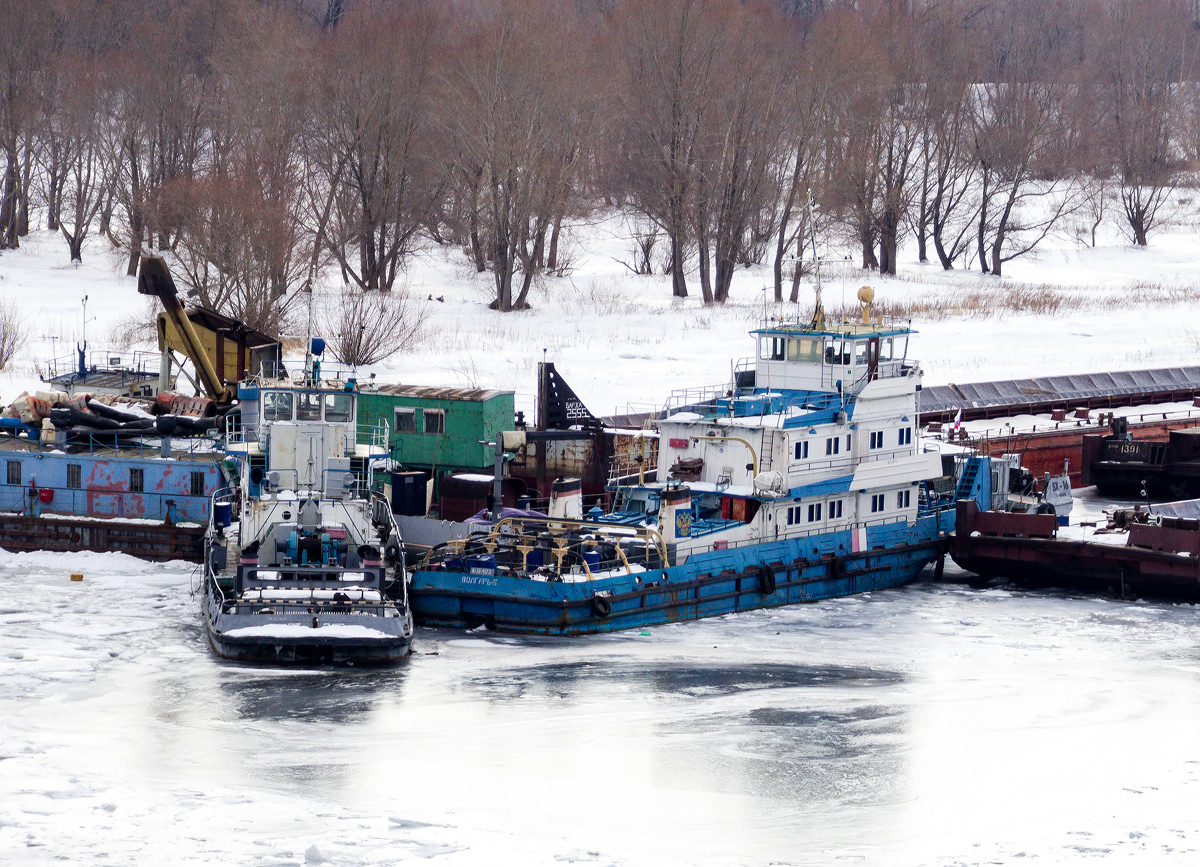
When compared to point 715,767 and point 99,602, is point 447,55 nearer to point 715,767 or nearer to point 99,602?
point 99,602

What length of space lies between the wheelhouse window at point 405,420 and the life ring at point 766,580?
32.1ft

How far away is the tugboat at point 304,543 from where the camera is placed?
26.7 meters

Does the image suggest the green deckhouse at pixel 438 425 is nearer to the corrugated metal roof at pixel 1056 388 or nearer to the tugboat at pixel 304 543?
the tugboat at pixel 304 543

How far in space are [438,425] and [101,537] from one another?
7.84 m

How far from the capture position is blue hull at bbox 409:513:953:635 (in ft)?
95.8

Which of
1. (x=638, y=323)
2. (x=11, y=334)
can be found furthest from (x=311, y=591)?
(x=638, y=323)

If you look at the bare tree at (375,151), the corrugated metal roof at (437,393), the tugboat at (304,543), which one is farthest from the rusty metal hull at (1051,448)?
the bare tree at (375,151)

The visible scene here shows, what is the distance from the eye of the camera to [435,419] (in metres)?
37.6

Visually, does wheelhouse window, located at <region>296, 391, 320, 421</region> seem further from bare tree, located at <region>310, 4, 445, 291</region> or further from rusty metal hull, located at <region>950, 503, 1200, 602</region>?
bare tree, located at <region>310, 4, 445, 291</region>

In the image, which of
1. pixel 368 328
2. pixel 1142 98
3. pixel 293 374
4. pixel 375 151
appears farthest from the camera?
pixel 1142 98

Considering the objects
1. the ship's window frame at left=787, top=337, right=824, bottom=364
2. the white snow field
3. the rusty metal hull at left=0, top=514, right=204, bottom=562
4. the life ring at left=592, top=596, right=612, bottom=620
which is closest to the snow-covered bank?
the rusty metal hull at left=0, top=514, right=204, bottom=562

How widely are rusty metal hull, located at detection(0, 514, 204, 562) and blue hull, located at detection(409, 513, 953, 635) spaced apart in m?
6.84

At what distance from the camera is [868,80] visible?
77.4 meters

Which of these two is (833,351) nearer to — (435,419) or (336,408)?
(435,419)
